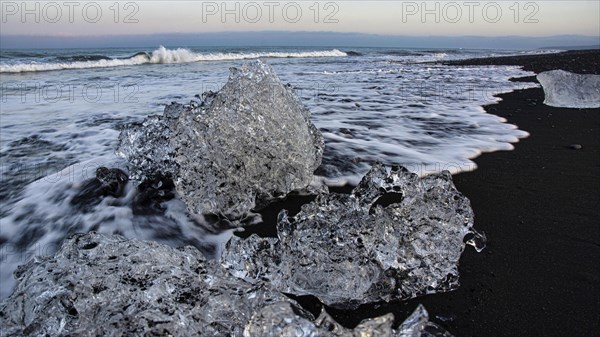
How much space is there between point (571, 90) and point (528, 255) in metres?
5.60

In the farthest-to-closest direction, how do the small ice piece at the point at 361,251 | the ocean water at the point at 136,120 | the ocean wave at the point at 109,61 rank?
1. the ocean wave at the point at 109,61
2. the ocean water at the point at 136,120
3. the small ice piece at the point at 361,251

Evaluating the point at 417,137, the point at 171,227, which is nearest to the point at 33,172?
the point at 171,227

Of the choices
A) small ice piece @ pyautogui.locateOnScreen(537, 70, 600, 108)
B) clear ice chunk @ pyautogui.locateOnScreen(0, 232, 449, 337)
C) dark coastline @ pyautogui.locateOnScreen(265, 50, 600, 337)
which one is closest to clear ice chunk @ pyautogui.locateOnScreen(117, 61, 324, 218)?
dark coastline @ pyautogui.locateOnScreen(265, 50, 600, 337)

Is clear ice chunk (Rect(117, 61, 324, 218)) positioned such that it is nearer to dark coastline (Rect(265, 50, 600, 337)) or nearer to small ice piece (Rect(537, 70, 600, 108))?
dark coastline (Rect(265, 50, 600, 337))

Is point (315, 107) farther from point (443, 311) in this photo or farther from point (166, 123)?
point (443, 311)

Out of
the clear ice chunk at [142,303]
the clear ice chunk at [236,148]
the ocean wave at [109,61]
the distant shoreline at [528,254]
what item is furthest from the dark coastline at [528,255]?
the ocean wave at [109,61]

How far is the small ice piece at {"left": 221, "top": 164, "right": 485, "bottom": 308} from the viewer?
1.79m

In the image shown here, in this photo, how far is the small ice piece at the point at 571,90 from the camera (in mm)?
6348

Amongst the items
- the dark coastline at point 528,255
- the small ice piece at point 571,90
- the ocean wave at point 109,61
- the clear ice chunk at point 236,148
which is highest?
the ocean wave at point 109,61

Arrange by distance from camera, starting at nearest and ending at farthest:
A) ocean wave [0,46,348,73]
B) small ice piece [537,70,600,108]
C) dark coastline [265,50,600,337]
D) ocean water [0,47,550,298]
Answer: dark coastline [265,50,600,337] → ocean water [0,47,550,298] → small ice piece [537,70,600,108] → ocean wave [0,46,348,73]

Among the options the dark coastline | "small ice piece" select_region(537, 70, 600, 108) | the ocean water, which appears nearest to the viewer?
the dark coastline

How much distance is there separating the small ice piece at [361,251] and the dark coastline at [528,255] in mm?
76

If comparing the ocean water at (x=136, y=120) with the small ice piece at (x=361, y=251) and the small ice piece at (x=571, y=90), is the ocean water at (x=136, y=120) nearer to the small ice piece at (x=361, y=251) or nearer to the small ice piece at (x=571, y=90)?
the small ice piece at (x=361, y=251)

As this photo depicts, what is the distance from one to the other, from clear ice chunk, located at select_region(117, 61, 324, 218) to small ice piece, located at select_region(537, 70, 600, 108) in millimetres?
5226
